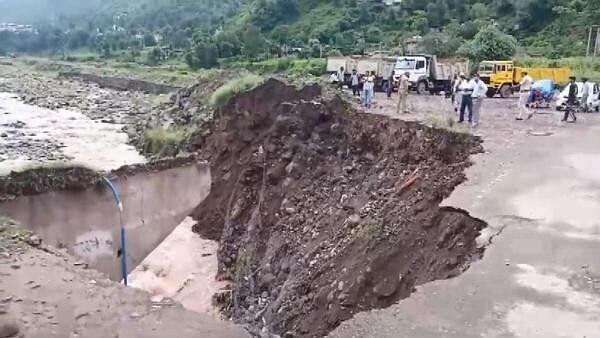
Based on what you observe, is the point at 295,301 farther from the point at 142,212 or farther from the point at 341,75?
the point at 341,75

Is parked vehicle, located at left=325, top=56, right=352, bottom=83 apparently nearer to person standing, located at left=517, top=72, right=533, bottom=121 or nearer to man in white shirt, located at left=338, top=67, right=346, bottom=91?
man in white shirt, located at left=338, top=67, right=346, bottom=91

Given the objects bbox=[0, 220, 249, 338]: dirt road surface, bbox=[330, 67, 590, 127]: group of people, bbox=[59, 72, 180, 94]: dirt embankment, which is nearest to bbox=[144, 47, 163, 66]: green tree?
bbox=[59, 72, 180, 94]: dirt embankment

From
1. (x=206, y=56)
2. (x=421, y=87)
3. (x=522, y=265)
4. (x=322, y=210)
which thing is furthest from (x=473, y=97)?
(x=206, y=56)

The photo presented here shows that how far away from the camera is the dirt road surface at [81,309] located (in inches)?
287

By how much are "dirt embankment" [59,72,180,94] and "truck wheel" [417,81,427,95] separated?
2558 centimetres

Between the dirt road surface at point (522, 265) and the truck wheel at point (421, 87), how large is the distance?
1687 centimetres

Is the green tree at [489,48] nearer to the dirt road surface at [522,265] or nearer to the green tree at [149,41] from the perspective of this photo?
the dirt road surface at [522,265]

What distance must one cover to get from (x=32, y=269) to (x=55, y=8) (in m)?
201

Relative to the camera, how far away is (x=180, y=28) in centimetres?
10950

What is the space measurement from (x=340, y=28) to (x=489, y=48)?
3208cm

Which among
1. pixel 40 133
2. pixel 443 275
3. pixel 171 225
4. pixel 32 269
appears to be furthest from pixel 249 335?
pixel 40 133

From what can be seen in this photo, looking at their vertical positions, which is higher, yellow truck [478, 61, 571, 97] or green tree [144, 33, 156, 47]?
green tree [144, 33, 156, 47]

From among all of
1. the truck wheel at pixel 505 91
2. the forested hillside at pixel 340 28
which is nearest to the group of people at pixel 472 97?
the truck wheel at pixel 505 91

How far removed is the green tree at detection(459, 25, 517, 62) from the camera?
1588 inches
